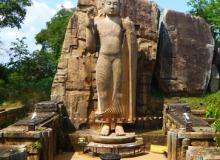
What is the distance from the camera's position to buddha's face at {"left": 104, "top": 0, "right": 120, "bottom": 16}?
1001 centimetres

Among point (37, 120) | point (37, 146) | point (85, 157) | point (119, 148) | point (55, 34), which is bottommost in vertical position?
point (85, 157)

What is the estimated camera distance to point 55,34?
3034 cm

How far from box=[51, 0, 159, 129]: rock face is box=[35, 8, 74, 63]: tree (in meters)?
16.9

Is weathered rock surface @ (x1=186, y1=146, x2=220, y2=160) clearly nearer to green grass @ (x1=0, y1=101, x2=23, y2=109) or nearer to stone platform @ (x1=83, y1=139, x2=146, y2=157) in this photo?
stone platform @ (x1=83, y1=139, x2=146, y2=157)

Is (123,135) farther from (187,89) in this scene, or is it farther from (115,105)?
(187,89)

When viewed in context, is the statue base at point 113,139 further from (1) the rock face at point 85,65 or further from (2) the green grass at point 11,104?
(2) the green grass at point 11,104

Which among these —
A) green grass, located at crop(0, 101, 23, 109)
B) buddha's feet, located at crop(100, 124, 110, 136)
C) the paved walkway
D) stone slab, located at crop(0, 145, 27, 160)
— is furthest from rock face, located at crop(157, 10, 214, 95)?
stone slab, located at crop(0, 145, 27, 160)

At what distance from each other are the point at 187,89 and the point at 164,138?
207cm

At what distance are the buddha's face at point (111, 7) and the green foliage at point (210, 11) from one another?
8.47 metres

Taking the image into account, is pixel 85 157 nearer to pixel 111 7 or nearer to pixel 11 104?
pixel 111 7

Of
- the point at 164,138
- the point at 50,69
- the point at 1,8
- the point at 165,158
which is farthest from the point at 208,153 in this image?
the point at 50,69

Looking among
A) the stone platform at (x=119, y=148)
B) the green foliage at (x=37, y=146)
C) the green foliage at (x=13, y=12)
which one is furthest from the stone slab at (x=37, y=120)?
the green foliage at (x=13, y=12)

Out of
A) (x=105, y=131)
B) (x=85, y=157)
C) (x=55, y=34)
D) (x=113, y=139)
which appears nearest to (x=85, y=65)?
(x=105, y=131)

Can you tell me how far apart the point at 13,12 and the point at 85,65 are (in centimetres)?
798
